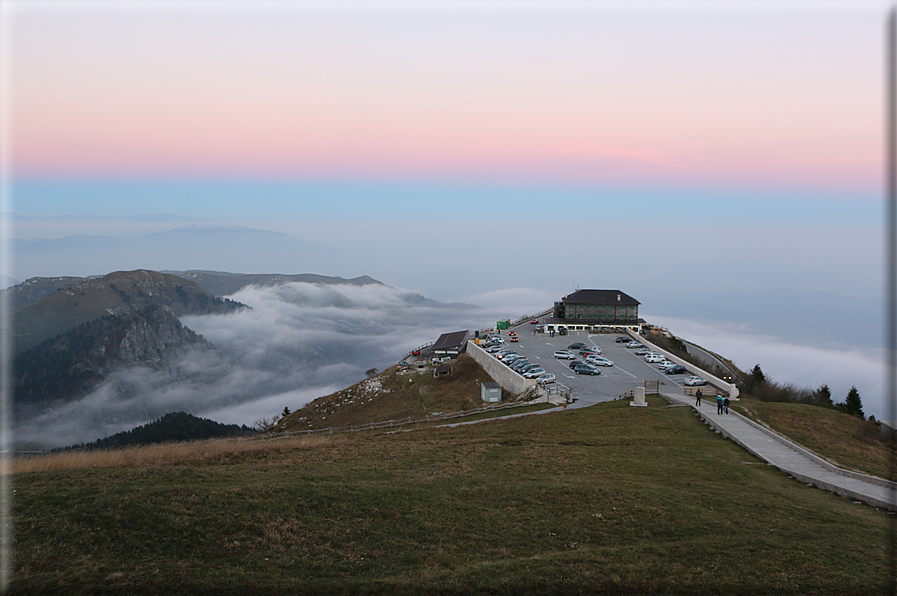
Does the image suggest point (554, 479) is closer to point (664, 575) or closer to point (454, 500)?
point (454, 500)

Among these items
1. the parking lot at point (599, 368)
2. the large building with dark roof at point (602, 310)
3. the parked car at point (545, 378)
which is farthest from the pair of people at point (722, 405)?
the large building with dark roof at point (602, 310)

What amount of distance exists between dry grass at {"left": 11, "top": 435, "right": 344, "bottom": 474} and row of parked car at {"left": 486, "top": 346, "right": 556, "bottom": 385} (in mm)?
24336

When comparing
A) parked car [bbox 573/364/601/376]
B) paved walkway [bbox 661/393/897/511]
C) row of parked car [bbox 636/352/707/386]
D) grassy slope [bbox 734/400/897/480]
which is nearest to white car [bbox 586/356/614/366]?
parked car [bbox 573/364/601/376]

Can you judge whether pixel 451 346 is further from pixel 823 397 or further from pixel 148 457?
pixel 148 457

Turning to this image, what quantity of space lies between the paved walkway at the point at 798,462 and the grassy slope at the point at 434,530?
0.88 metres

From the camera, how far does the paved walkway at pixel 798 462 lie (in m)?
18.6

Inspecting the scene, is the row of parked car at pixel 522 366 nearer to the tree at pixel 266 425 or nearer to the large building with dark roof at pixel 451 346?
the large building with dark roof at pixel 451 346

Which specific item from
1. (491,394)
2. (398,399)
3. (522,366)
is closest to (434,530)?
(491,394)

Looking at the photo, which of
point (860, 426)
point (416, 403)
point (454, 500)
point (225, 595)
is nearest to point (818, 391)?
point (860, 426)

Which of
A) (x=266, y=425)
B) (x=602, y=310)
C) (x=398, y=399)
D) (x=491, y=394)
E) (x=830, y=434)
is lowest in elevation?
(x=266, y=425)

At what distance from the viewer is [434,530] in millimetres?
13617

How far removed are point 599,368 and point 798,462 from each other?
26.8m

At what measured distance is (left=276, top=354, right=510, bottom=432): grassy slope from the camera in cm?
4819

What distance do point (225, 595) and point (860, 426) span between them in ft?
116
